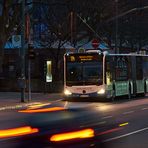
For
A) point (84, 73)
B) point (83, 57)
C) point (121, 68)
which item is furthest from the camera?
point (121, 68)

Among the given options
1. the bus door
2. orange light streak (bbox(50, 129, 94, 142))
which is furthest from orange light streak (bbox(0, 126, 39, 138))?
the bus door

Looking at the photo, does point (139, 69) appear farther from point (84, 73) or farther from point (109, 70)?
point (84, 73)

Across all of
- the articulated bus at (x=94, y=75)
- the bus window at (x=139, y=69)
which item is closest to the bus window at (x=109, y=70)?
the articulated bus at (x=94, y=75)

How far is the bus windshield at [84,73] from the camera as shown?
31.3 m

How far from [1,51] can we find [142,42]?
92.9 ft

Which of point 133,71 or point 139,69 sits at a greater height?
point 139,69

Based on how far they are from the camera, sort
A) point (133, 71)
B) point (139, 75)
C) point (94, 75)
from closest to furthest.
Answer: point (94, 75) < point (133, 71) < point (139, 75)

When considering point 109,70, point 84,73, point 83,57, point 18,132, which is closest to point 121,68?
point 109,70

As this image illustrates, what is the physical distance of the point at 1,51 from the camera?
129 ft

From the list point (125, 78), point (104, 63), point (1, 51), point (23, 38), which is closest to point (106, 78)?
point (104, 63)

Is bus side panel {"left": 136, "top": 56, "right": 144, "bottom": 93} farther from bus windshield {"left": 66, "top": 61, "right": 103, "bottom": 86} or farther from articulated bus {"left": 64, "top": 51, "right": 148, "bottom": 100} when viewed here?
bus windshield {"left": 66, "top": 61, "right": 103, "bottom": 86}

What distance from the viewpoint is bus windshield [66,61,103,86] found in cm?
3133

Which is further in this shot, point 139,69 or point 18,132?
point 139,69

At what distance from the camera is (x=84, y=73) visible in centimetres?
3156
